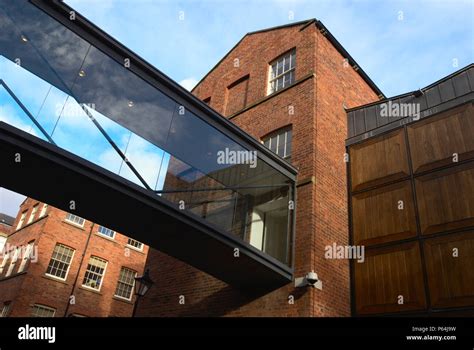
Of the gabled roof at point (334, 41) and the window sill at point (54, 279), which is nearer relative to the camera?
the gabled roof at point (334, 41)

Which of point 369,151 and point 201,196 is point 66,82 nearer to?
point 201,196

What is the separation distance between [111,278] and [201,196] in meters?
17.6

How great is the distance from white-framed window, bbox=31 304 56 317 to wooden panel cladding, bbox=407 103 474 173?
18990mm

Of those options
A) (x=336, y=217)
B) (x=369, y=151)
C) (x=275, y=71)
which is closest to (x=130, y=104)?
(x=336, y=217)

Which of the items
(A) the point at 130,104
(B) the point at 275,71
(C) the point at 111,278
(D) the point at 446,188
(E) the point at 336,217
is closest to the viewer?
(A) the point at 130,104

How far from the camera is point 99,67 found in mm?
6953

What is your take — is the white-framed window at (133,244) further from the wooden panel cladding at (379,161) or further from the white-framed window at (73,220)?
the wooden panel cladding at (379,161)

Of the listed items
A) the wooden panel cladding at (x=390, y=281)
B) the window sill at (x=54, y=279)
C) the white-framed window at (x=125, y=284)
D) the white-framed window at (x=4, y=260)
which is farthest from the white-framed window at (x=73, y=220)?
the wooden panel cladding at (x=390, y=281)

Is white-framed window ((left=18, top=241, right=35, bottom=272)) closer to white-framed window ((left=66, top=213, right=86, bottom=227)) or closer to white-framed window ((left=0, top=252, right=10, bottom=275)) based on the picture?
white-framed window ((left=66, top=213, right=86, bottom=227))

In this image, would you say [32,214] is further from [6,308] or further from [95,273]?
[6,308]

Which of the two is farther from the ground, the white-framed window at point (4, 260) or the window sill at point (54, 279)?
the white-framed window at point (4, 260)

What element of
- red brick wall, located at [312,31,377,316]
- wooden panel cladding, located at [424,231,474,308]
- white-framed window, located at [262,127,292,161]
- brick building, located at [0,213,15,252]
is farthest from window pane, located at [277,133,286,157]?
brick building, located at [0,213,15,252]

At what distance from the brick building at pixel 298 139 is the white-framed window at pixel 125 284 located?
39.0ft

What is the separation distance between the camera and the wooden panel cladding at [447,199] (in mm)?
8164
